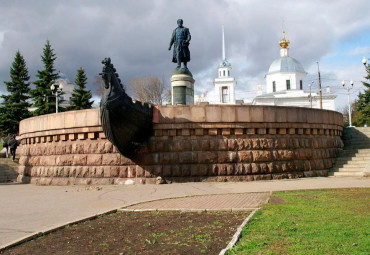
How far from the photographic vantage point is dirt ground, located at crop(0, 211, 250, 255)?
479 cm

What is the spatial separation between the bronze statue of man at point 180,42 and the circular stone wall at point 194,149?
15.5 ft

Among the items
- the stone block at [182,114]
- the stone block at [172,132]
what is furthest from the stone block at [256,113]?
the stone block at [172,132]

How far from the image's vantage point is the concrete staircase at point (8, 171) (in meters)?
19.0

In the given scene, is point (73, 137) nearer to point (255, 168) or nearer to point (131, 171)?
point (131, 171)

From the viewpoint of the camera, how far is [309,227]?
17.7 feet

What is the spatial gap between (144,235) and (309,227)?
2.62 metres

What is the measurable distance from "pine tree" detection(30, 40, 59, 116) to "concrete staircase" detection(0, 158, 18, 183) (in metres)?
20.2

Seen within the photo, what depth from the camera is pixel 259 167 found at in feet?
43.9

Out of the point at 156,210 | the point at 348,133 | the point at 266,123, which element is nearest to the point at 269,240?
the point at 156,210

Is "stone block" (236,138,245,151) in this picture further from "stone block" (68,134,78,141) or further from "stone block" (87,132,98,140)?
"stone block" (68,134,78,141)

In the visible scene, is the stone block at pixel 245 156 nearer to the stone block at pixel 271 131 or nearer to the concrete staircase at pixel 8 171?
the stone block at pixel 271 131

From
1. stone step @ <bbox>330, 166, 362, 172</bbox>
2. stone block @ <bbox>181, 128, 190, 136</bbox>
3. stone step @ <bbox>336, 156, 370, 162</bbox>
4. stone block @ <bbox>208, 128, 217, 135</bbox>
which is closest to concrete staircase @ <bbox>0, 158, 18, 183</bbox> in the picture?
stone block @ <bbox>181, 128, 190, 136</bbox>

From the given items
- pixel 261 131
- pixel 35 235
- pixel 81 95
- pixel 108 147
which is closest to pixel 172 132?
pixel 108 147

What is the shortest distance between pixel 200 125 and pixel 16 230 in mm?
8219
